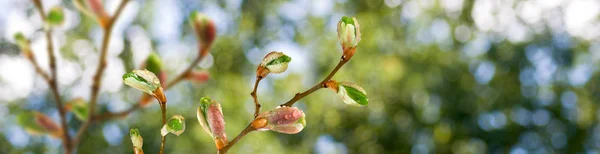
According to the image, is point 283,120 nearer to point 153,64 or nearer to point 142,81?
point 142,81

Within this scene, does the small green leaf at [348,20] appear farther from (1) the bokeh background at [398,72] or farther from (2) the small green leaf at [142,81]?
(1) the bokeh background at [398,72]

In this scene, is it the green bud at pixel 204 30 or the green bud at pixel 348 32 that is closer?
the green bud at pixel 348 32

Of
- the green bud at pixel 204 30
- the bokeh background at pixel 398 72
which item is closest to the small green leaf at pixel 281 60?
the green bud at pixel 204 30

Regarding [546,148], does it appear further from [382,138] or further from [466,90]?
[382,138]

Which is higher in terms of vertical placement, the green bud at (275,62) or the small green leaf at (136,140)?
the green bud at (275,62)

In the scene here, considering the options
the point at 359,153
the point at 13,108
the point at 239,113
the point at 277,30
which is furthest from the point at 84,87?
the point at 359,153

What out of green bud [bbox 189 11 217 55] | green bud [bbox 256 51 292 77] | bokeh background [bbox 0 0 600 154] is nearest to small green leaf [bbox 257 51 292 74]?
green bud [bbox 256 51 292 77]
